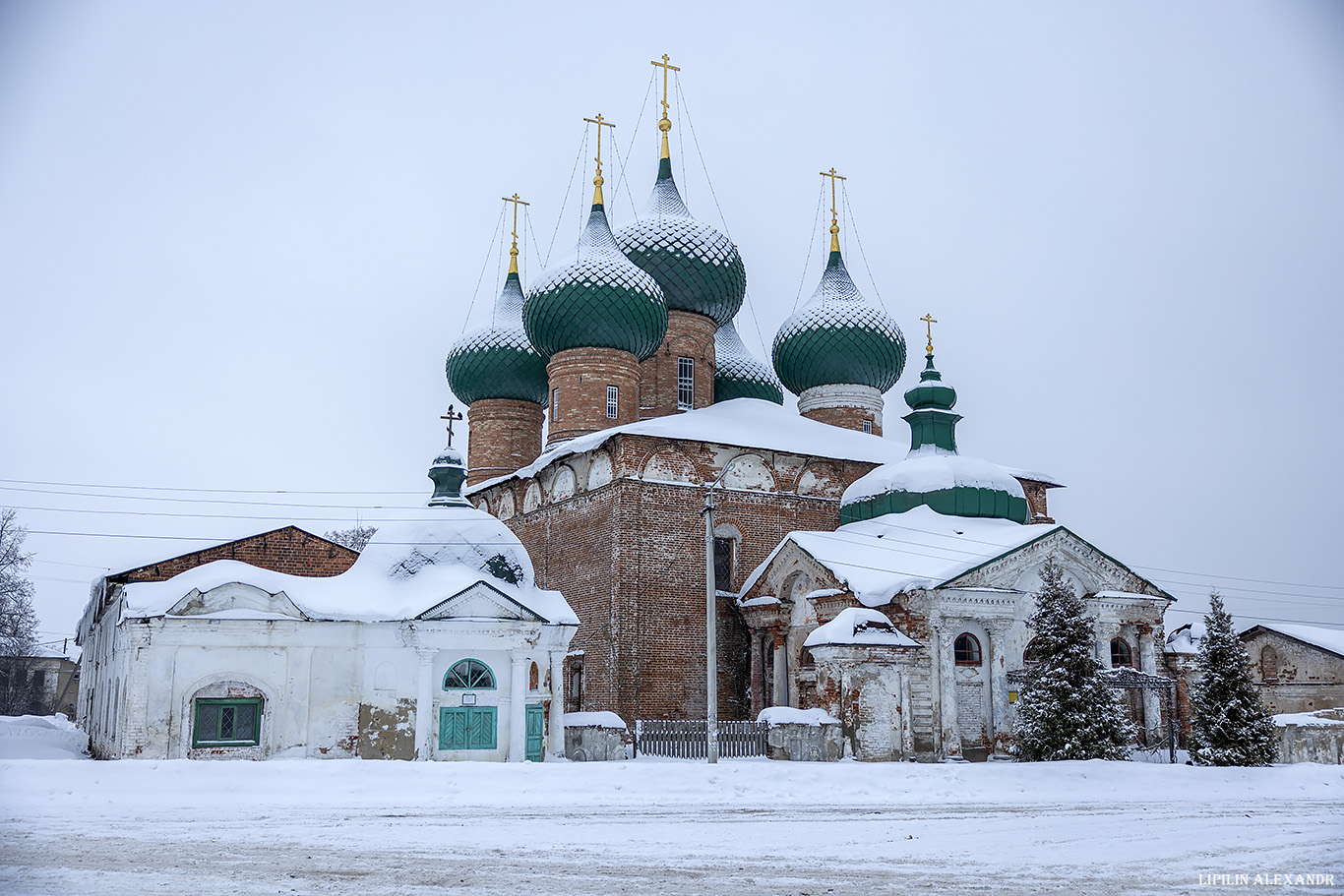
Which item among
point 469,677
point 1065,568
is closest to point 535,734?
point 469,677

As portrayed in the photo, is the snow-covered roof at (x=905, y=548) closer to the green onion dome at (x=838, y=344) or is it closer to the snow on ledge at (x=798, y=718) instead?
the snow on ledge at (x=798, y=718)

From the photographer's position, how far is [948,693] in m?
19.7

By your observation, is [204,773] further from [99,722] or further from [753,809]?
[99,722]

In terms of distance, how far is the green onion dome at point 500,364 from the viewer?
2927 centimetres

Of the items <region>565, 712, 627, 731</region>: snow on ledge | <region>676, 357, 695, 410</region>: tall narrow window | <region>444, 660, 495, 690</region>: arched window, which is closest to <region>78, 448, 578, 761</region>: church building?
<region>444, 660, 495, 690</region>: arched window

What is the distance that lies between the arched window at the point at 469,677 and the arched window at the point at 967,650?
27.3ft

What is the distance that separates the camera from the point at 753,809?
1227 centimetres

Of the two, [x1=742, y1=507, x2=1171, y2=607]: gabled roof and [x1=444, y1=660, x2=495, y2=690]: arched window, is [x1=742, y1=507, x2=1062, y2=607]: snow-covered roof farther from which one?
[x1=444, y1=660, x2=495, y2=690]: arched window

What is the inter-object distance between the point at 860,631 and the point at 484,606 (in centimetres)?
621

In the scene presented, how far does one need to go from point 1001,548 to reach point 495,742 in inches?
382

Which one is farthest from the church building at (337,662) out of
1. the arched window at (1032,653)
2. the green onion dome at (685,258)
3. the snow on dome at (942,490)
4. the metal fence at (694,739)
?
the green onion dome at (685,258)

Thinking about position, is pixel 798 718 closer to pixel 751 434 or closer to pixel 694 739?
pixel 694 739

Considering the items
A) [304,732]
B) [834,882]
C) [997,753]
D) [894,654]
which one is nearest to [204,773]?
[304,732]

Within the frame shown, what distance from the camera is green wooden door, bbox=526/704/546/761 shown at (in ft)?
60.5
